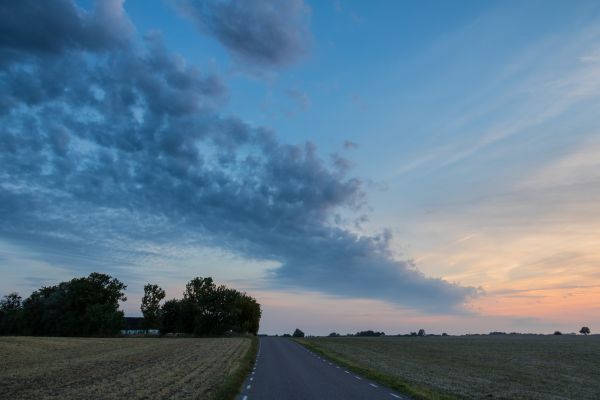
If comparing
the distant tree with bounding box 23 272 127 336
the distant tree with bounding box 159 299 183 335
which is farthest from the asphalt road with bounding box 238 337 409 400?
the distant tree with bounding box 159 299 183 335

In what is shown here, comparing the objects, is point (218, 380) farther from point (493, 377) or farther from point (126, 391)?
point (493, 377)

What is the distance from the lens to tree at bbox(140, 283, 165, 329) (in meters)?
154

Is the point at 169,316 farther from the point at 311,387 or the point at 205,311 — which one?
the point at 311,387

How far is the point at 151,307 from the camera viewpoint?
154500mm

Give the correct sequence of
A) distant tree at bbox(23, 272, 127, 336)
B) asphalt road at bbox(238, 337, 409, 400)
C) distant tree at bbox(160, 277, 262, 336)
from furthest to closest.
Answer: distant tree at bbox(160, 277, 262, 336) → distant tree at bbox(23, 272, 127, 336) → asphalt road at bbox(238, 337, 409, 400)

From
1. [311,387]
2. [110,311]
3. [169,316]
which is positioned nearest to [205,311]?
[169,316]

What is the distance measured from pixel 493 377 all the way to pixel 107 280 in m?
118

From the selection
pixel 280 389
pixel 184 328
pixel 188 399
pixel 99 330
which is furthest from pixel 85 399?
pixel 184 328

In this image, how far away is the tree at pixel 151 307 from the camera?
506ft

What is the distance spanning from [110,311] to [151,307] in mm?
31790

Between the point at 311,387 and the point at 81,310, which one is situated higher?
the point at 81,310

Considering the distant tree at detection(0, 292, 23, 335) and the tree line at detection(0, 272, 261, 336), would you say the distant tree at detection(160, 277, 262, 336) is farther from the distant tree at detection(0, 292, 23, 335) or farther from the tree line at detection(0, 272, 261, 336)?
the distant tree at detection(0, 292, 23, 335)

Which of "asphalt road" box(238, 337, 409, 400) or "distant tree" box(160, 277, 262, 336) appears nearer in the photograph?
"asphalt road" box(238, 337, 409, 400)

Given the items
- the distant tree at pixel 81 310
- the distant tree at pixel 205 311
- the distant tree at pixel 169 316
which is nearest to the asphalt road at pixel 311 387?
the distant tree at pixel 81 310
